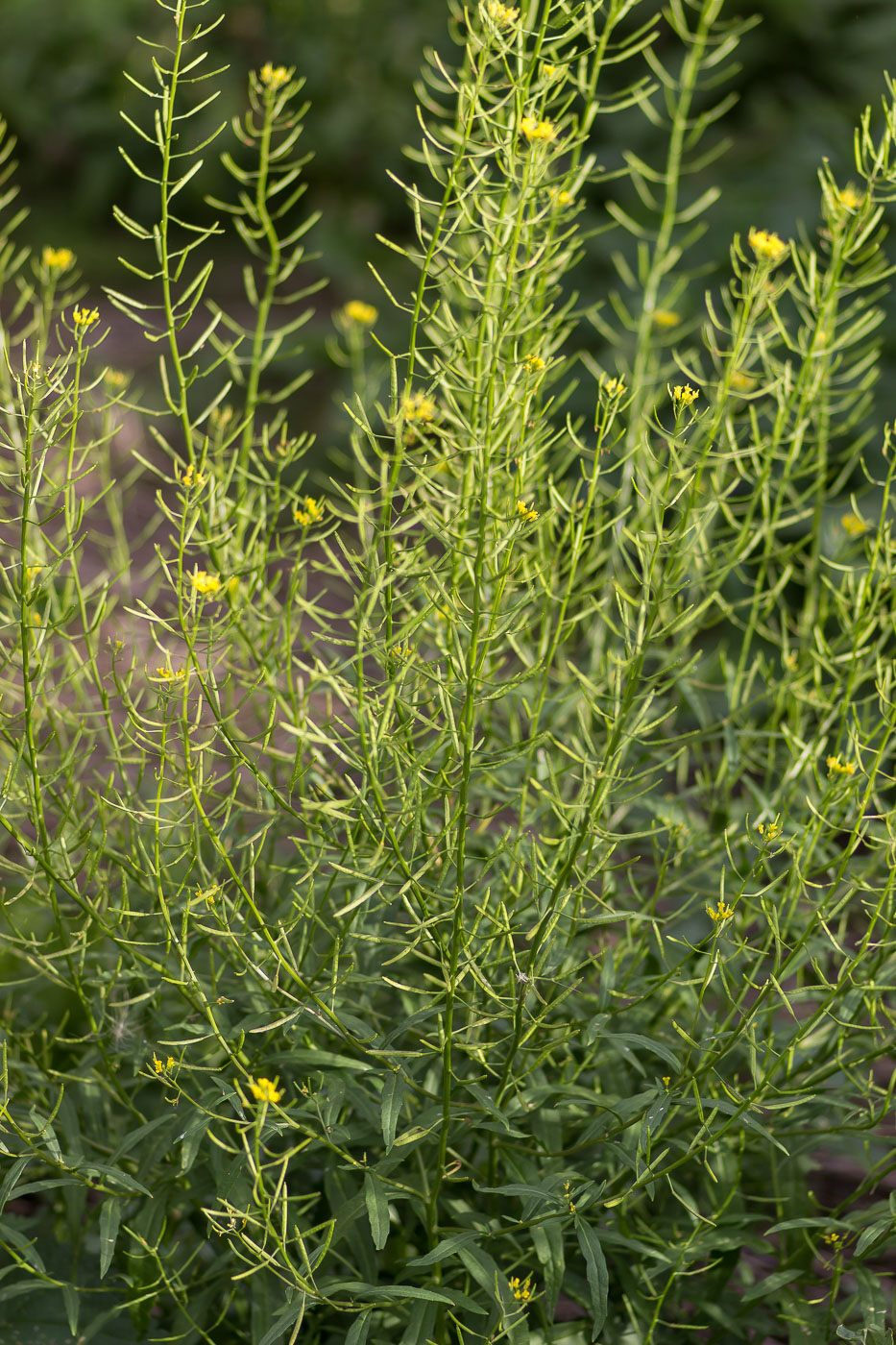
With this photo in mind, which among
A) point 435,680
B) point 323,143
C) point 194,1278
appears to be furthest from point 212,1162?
point 323,143

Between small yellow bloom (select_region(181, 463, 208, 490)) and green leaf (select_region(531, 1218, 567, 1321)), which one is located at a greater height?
small yellow bloom (select_region(181, 463, 208, 490))

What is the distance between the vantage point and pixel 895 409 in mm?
3146

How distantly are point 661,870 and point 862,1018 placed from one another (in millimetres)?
526

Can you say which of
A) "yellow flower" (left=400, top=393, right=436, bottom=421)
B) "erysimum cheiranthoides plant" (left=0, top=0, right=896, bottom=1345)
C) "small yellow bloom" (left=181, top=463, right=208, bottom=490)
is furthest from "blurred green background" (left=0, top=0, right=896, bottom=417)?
"small yellow bloom" (left=181, top=463, right=208, bottom=490)

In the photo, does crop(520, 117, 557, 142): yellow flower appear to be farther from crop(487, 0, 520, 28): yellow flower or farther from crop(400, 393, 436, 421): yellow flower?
crop(400, 393, 436, 421): yellow flower

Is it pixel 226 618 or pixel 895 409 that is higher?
pixel 226 618

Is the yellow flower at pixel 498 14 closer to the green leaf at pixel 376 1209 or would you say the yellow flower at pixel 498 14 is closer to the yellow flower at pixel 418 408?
the yellow flower at pixel 418 408

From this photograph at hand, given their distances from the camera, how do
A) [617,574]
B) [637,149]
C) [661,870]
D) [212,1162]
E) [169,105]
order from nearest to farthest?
[169,105], [212,1162], [661,870], [617,574], [637,149]

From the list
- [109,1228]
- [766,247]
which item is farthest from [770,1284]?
[766,247]

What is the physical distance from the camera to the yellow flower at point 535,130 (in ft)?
3.90

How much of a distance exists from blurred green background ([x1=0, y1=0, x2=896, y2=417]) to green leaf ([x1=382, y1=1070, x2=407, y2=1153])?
93.7 inches

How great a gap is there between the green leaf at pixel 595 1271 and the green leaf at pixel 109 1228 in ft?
1.60

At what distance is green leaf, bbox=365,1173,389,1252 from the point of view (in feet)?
4.23

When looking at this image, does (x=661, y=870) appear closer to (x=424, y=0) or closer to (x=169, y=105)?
(x=169, y=105)
